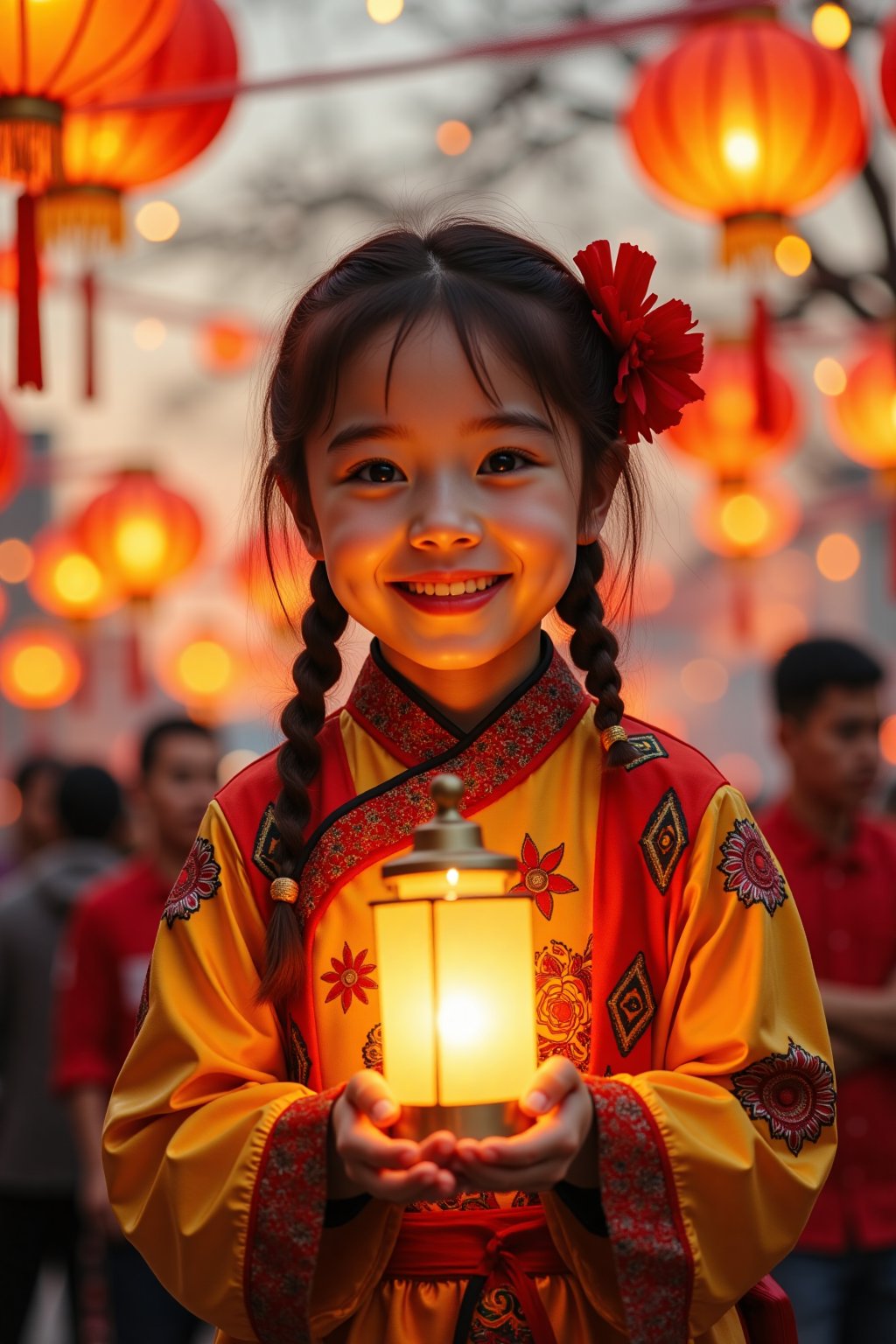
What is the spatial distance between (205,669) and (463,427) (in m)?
13.8

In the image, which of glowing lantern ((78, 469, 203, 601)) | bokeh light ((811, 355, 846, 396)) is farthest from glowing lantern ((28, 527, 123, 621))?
bokeh light ((811, 355, 846, 396))

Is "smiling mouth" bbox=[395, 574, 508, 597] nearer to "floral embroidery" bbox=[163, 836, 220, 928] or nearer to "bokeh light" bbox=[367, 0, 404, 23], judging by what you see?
"floral embroidery" bbox=[163, 836, 220, 928]

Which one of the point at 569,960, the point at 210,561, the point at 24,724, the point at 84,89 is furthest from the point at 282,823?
the point at 24,724

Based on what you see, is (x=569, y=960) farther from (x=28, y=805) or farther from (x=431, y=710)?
(x=28, y=805)

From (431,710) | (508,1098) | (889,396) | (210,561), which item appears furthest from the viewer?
(210,561)

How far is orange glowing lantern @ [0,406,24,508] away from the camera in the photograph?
303 inches

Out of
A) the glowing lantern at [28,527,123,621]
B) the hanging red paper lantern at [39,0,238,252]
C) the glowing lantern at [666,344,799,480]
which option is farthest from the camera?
the glowing lantern at [28,527,123,621]

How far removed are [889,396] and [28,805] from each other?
13.1 feet

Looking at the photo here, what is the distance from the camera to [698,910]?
200 cm

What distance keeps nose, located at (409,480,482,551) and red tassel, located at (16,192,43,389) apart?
1.86 metres

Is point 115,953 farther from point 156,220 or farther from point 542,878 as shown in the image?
point 156,220

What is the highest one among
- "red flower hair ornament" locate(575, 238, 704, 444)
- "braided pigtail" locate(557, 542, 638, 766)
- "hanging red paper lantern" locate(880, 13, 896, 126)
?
"hanging red paper lantern" locate(880, 13, 896, 126)

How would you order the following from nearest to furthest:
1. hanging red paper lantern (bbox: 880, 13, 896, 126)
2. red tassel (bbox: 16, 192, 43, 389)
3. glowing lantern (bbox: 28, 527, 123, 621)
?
red tassel (bbox: 16, 192, 43, 389)
hanging red paper lantern (bbox: 880, 13, 896, 126)
glowing lantern (bbox: 28, 527, 123, 621)

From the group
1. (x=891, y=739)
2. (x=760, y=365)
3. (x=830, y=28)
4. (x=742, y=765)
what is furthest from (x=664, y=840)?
(x=742, y=765)
